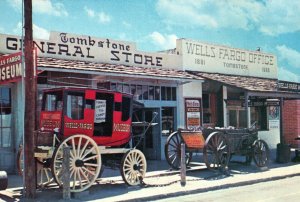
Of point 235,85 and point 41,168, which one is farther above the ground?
point 235,85

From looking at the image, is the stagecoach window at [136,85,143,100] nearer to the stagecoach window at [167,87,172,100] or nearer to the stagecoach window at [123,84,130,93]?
the stagecoach window at [123,84,130,93]

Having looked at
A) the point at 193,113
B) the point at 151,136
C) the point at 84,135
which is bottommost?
the point at 151,136

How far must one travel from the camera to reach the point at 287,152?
16453 mm

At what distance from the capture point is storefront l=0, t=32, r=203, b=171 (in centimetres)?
1334

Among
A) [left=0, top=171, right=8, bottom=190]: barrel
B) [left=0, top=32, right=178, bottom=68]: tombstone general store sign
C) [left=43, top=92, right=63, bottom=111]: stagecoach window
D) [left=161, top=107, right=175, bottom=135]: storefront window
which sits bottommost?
[left=0, top=171, right=8, bottom=190]: barrel

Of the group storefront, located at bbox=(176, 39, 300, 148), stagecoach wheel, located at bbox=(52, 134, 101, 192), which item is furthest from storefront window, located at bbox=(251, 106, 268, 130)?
stagecoach wheel, located at bbox=(52, 134, 101, 192)

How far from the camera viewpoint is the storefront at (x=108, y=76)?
1334 centimetres

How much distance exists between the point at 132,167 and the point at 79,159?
1.55 metres

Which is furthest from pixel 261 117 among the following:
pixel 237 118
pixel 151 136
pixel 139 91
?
pixel 139 91

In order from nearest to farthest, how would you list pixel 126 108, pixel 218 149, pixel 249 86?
pixel 126 108, pixel 218 149, pixel 249 86

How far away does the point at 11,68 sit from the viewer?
1076 centimetres

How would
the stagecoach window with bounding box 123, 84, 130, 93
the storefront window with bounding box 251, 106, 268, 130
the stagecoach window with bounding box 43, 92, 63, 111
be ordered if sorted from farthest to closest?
the storefront window with bounding box 251, 106, 268, 130 < the stagecoach window with bounding box 123, 84, 130, 93 < the stagecoach window with bounding box 43, 92, 63, 111

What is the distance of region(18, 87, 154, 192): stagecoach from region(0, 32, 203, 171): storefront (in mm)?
1761

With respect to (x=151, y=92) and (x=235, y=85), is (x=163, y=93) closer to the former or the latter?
(x=151, y=92)
